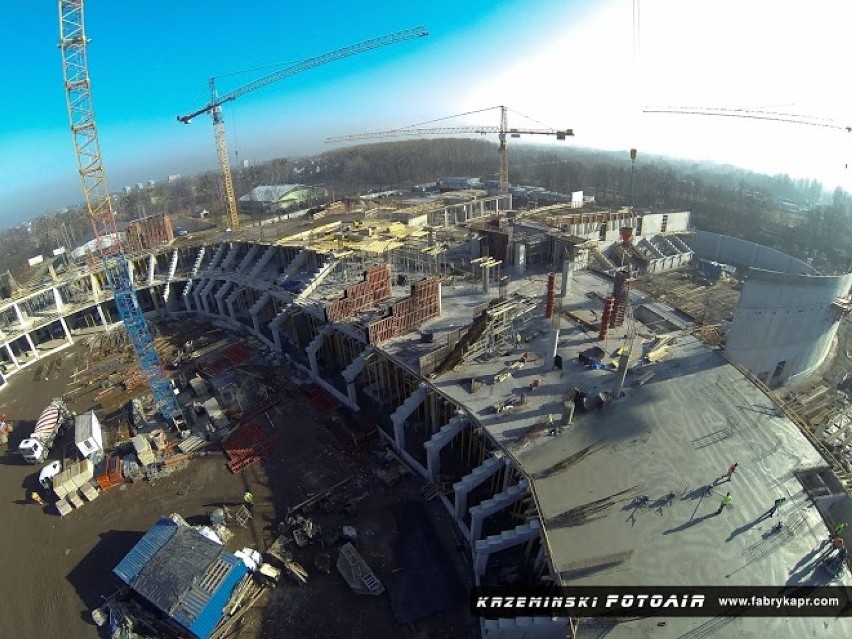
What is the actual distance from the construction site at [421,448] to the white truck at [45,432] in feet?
0.52

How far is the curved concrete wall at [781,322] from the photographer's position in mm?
25375

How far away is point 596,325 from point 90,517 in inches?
1241

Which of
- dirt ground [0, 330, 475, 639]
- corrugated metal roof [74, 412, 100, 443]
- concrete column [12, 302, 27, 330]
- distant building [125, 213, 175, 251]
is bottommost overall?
dirt ground [0, 330, 475, 639]

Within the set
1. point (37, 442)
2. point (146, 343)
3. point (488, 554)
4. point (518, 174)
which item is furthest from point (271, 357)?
point (518, 174)

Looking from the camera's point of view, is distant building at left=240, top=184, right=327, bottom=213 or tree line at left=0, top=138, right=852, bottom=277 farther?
distant building at left=240, top=184, right=327, bottom=213

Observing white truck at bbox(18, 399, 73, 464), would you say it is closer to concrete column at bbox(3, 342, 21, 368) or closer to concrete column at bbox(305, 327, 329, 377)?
concrete column at bbox(3, 342, 21, 368)

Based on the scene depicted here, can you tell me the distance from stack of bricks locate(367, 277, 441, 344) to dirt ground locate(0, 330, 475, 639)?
7.20m

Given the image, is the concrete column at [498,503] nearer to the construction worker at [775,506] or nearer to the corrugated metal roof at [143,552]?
the construction worker at [775,506]

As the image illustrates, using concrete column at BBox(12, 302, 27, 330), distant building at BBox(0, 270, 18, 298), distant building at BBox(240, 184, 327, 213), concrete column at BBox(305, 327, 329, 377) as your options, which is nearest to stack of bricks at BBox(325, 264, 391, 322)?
concrete column at BBox(305, 327, 329, 377)

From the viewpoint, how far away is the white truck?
89.0 ft

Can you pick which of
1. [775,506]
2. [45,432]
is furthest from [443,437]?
[45,432]

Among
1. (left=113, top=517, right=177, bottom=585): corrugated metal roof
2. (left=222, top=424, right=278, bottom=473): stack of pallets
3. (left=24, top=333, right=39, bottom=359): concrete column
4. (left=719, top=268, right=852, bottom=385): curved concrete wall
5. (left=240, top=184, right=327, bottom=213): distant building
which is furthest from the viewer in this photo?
(left=240, top=184, right=327, bottom=213): distant building

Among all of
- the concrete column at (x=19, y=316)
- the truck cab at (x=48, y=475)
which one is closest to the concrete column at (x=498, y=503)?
the truck cab at (x=48, y=475)

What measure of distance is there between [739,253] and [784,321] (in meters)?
26.7
